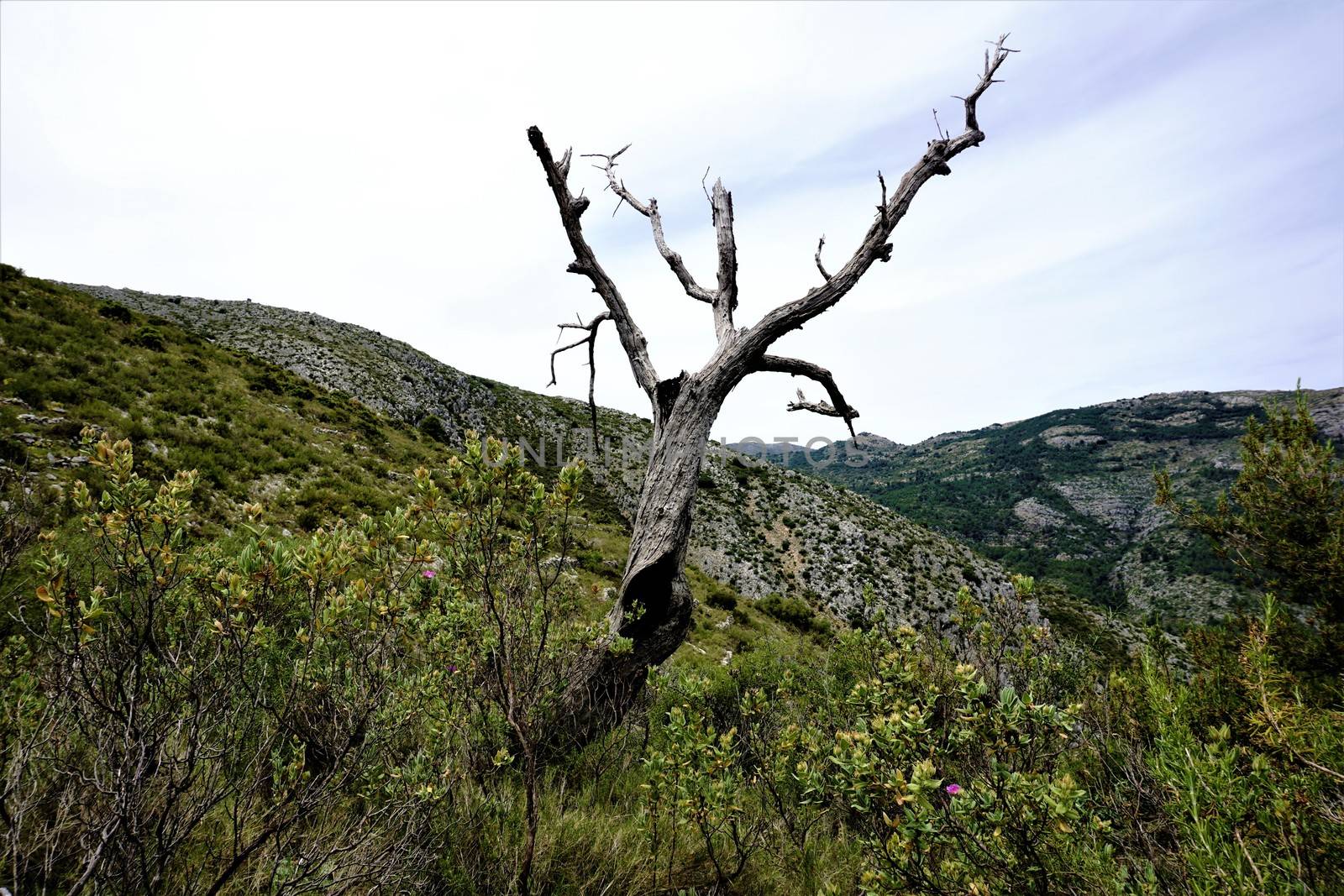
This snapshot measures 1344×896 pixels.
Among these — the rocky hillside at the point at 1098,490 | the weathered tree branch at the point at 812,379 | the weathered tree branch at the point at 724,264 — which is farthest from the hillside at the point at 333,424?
the rocky hillside at the point at 1098,490

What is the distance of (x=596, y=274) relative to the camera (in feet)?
19.3

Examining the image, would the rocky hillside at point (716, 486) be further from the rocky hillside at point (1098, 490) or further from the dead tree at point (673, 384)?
the rocky hillside at point (1098, 490)

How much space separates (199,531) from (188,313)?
42.4 m

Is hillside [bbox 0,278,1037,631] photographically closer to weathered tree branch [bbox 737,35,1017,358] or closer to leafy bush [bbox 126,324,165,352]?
leafy bush [bbox 126,324,165,352]

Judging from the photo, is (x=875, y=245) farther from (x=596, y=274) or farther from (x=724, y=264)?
(x=596, y=274)

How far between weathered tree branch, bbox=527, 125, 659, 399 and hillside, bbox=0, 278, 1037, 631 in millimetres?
3503

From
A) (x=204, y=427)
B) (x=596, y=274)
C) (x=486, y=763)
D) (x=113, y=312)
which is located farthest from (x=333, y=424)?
(x=486, y=763)

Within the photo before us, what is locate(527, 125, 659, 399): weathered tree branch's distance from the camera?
5.50 meters

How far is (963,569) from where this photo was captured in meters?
36.7

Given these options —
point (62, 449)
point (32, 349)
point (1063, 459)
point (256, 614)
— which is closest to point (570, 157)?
point (256, 614)

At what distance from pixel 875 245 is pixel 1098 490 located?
153633 millimetres

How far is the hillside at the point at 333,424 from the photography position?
36.8 ft

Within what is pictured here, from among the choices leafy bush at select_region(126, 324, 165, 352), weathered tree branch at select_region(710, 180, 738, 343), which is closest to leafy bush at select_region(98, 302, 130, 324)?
leafy bush at select_region(126, 324, 165, 352)

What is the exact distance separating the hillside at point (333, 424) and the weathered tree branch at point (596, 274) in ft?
11.5
